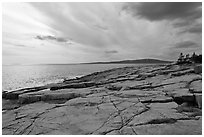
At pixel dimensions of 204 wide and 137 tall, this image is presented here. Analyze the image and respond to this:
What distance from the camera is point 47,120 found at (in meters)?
5.44

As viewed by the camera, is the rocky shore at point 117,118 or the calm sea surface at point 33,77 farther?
the calm sea surface at point 33,77

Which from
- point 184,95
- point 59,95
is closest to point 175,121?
point 184,95

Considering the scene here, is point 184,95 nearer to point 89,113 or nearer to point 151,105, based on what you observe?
point 151,105

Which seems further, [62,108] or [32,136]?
[62,108]

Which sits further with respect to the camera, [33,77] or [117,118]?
[33,77]

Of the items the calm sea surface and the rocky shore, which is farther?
the calm sea surface

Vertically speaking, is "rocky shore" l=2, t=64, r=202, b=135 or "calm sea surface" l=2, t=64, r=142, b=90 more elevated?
"rocky shore" l=2, t=64, r=202, b=135

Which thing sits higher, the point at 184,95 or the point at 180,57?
the point at 180,57

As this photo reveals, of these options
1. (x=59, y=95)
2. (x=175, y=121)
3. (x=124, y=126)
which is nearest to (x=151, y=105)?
(x=175, y=121)

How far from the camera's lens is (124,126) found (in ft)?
15.1

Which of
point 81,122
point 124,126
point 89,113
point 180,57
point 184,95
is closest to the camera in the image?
point 124,126

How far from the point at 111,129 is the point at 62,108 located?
2770mm

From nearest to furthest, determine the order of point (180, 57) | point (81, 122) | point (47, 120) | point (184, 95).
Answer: point (81, 122) → point (47, 120) → point (184, 95) → point (180, 57)

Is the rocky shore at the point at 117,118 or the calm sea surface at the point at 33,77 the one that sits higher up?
the rocky shore at the point at 117,118
